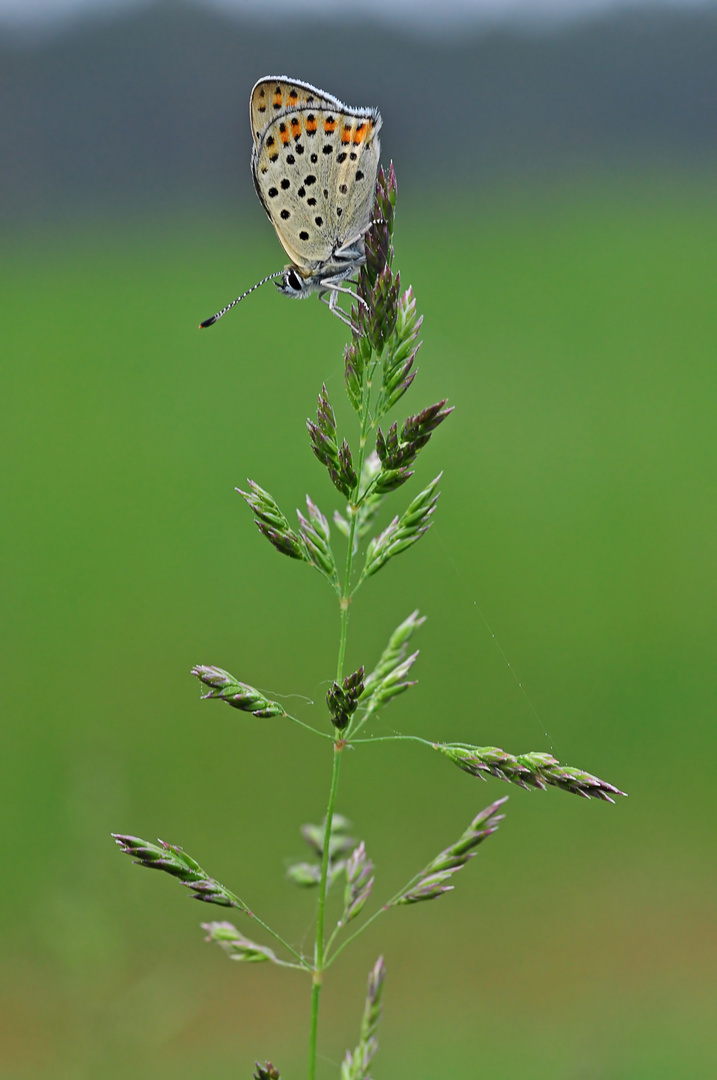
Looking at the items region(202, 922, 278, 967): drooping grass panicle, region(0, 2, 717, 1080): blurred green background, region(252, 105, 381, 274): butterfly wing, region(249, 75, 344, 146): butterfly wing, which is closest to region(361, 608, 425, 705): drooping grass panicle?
region(202, 922, 278, 967): drooping grass panicle

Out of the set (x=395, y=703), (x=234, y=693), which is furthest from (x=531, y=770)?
(x=395, y=703)

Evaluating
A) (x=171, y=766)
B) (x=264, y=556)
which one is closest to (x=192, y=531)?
Result: (x=264, y=556)

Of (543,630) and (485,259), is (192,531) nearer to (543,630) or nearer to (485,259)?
(543,630)

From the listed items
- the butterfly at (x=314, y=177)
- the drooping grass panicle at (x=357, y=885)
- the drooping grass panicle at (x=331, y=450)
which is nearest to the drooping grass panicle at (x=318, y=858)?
the drooping grass panicle at (x=357, y=885)

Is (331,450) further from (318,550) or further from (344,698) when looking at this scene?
(344,698)

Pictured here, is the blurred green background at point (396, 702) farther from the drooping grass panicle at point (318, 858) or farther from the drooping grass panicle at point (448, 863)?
the drooping grass panicle at point (448, 863)
